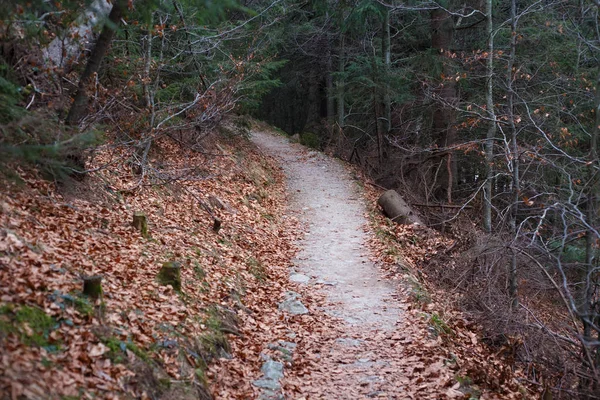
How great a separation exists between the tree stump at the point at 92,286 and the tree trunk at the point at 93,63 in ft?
8.89

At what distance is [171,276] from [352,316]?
285cm

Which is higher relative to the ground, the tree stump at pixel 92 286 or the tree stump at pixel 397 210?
the tree stump at pixel 92 286

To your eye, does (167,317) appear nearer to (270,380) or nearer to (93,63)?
(270,380)

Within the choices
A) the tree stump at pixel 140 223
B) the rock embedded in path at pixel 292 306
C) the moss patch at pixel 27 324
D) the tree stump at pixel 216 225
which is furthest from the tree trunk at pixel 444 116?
the moss patch at pixel 27 324

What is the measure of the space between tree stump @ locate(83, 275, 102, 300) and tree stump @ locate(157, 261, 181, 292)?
1.26 metres

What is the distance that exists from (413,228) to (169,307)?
7.53m

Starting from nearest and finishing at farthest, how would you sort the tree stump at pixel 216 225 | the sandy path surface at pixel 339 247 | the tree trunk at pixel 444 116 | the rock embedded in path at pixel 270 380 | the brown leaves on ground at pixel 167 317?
the brown leaves on ground at pixel 167 317 < the rock embedded in path at pixel 270 380 < the sandy path surface at pixel 339 247 < the tree stump at pixel 216 225 < the tree trunk at pixel 444 116

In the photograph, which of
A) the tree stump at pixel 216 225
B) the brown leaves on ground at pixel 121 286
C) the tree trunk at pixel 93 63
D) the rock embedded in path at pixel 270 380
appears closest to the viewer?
the brown leaves on ground at pixel 121 286

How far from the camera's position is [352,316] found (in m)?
7.58

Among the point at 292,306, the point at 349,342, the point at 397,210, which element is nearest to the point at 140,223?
the point at 292,306

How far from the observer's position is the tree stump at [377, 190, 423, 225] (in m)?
12.5

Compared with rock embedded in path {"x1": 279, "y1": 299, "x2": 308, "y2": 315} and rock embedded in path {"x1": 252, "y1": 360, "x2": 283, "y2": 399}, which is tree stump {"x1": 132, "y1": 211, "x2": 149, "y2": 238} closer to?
rock embedded in path {"x1": 279, "y1": 299, "x2": 308, "y2": 315}

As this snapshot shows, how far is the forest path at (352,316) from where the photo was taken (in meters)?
5.84

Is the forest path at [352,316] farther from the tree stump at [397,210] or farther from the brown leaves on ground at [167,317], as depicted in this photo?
the tree stump at [397,210]
